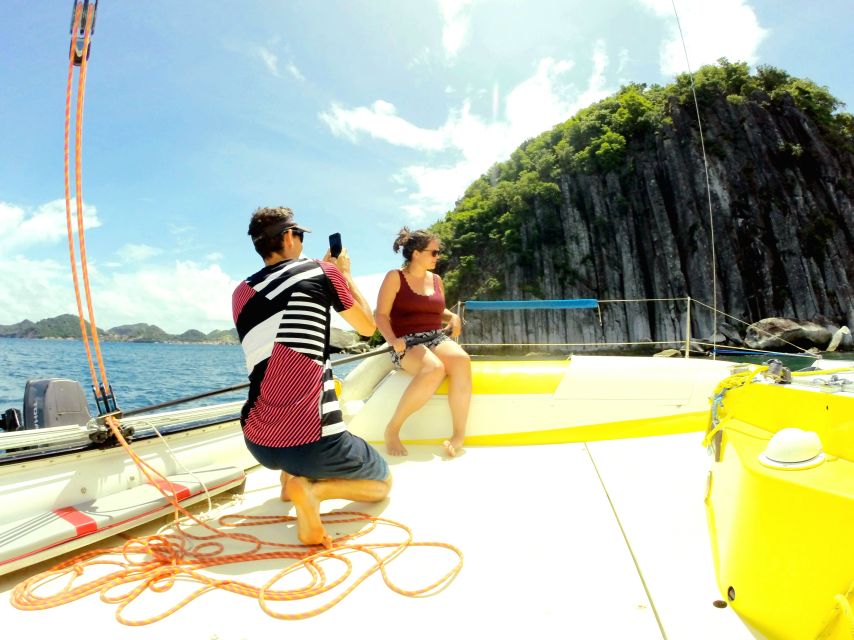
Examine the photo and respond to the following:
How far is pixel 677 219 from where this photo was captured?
3709 cm

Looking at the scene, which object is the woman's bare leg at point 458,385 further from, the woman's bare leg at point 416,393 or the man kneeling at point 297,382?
the man kneeling at point 297,382

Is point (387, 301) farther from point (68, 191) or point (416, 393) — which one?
point (68, 191)

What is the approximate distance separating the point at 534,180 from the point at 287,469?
46.1 meters

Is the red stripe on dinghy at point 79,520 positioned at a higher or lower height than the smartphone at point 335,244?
lower

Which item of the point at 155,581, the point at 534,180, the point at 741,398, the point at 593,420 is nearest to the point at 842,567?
the point at 741,398

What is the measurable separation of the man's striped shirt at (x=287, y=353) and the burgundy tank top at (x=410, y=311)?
1.29m

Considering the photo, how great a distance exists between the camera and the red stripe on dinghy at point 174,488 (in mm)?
2110

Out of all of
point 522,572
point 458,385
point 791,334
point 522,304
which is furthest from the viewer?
point 791,334

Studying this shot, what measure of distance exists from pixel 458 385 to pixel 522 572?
153cm

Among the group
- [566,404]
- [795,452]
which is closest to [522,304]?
[566,404]

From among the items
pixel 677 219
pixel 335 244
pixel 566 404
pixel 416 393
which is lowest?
pixel 566 404

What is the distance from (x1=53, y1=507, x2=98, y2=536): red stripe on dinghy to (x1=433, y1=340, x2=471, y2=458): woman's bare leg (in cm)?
180

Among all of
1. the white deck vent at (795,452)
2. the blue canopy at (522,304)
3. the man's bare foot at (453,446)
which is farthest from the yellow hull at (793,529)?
the blue canopy at (522,304)

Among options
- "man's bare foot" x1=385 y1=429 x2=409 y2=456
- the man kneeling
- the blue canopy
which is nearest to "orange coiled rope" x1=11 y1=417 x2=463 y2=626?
the man kneeling
